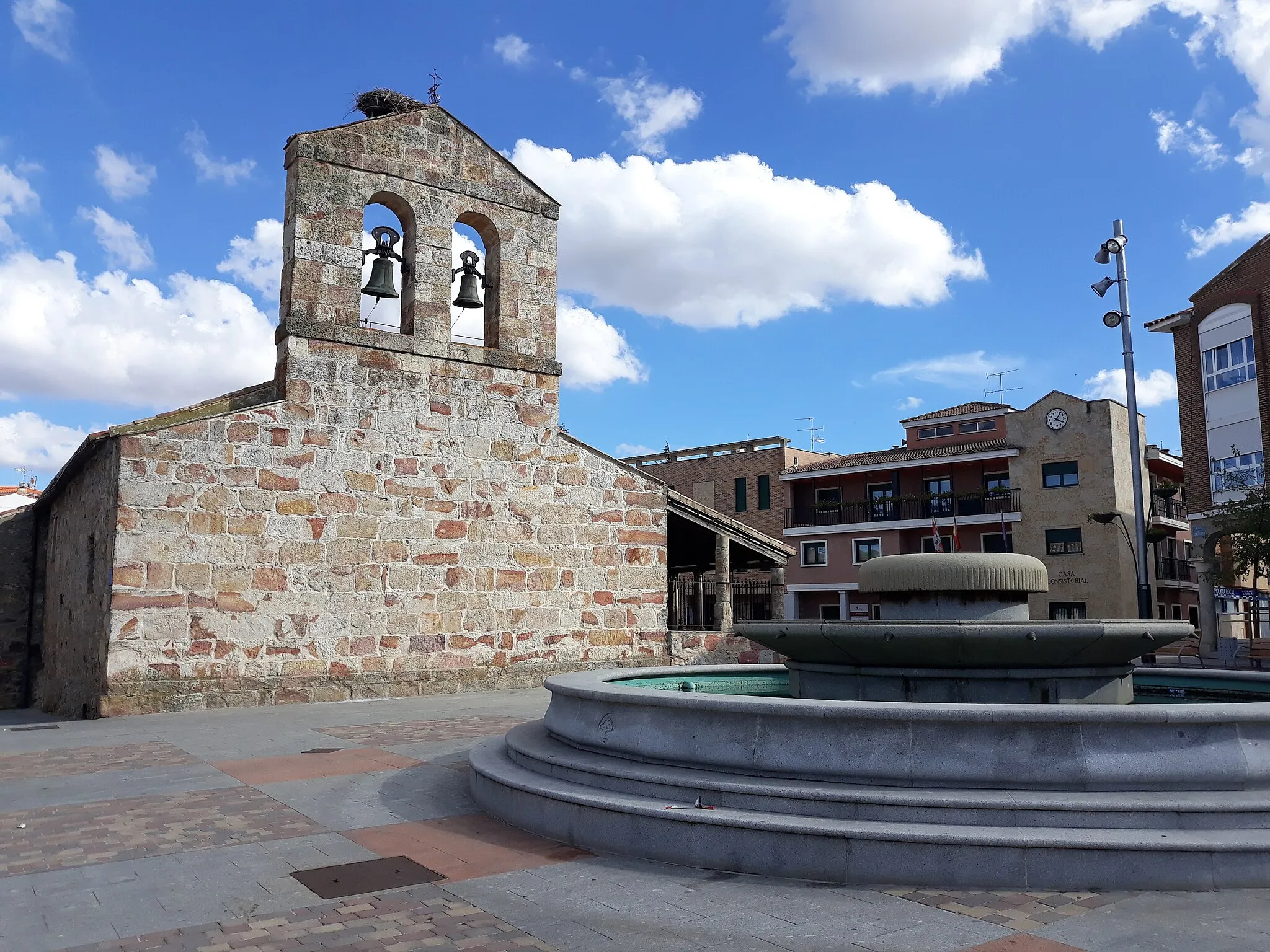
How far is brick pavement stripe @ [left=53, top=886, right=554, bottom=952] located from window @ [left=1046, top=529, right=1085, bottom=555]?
35.2 m

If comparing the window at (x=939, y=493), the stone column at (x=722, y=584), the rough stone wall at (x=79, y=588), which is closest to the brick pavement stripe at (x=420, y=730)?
the rough stone wall at (x=79, y=588)

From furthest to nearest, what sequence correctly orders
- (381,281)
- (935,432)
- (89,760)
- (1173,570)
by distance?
(935,432), (1173,570), (381,281), (89,760)

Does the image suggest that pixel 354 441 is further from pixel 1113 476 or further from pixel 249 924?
pixel 1113 476

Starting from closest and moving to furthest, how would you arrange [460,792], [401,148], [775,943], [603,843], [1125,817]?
1. [775,943]
2. [1125,817]
3. [603,843]
4. [460,792]
5. [401,148]

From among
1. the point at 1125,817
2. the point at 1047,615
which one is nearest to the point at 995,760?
the point at 1125,817

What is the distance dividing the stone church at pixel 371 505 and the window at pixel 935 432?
3032 cm

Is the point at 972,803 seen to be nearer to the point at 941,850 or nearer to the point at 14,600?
the point at 941,850

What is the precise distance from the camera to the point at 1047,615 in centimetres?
3478

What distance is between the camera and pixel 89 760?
8.09 meters

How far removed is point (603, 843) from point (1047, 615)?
33.6m

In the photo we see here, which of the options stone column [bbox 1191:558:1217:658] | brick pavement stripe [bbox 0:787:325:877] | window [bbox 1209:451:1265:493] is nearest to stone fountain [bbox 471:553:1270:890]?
brick pavement stripe [bbox 0:787:325:877]

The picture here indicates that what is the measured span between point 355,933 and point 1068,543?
118ft

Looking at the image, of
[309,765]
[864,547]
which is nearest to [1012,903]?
[309,765]

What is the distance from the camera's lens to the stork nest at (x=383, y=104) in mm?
14242
